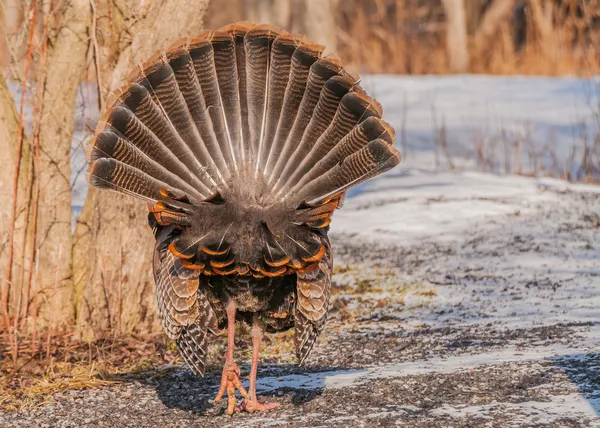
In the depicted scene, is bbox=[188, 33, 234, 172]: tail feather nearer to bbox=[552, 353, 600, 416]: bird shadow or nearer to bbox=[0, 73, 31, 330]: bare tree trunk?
bbox=[0, 73, 31, 330]: bare tree trunk

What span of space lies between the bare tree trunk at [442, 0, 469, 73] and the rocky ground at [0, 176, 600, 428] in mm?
14399

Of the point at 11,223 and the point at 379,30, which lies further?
the point at 379,30

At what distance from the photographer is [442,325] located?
22.7ft

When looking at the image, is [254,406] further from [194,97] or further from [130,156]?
[194,97]

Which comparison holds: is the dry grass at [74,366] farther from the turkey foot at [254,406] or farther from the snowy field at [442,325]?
the turkey foot at [254,406]

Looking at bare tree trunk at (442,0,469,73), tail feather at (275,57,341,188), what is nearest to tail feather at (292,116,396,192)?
tail feather at (275,57,341,188)

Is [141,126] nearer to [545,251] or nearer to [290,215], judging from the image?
[290,215]

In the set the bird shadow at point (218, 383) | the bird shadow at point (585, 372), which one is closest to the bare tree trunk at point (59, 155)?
the bird shadow at point (218, 383)

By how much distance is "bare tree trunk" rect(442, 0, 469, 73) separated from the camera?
76.5 ft

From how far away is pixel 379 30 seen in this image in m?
24.5

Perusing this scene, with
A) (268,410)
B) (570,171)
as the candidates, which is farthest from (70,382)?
(570,171)

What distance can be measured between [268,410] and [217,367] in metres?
1.13

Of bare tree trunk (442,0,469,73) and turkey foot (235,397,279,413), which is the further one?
bare tree trunk (442,0,469,73)

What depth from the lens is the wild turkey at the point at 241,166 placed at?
517 cm
